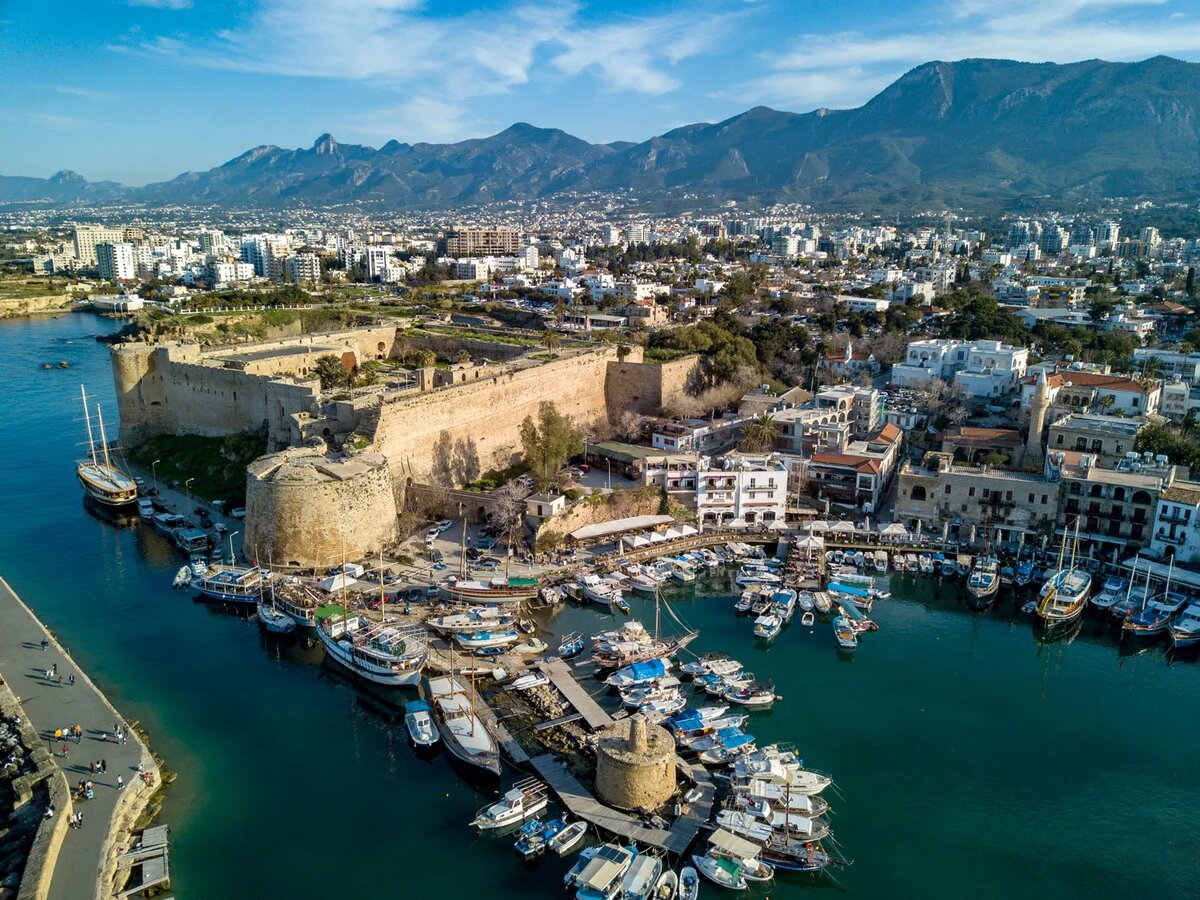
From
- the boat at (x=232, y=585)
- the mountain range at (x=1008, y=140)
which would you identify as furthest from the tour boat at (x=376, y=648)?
the mountain range at (x=1008, y=140)

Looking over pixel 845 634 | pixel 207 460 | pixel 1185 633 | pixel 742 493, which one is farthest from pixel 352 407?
pixel 1185 633

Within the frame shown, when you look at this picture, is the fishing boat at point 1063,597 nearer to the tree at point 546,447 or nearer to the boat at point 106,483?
the tree at point 546,447

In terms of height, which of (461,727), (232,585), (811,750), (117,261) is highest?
(117,261)

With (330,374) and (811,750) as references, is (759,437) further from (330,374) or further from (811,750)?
(330,374)

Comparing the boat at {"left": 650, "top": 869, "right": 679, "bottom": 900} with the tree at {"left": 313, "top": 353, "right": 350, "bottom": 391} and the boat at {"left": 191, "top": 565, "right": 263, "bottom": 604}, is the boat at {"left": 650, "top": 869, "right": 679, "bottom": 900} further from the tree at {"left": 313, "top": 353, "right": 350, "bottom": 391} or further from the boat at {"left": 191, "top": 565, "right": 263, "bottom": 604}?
the tree at {"left": 313, "top": 353, "right": 350, "bottom": 391}

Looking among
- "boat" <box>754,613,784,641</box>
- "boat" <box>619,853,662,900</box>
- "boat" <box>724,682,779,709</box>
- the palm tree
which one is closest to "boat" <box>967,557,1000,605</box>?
"boat" <box>754,613,784,641</box>
